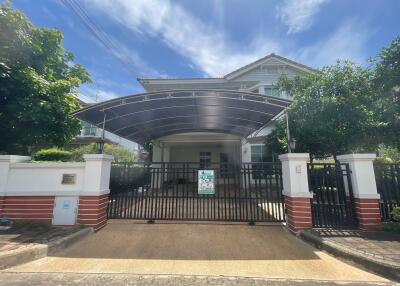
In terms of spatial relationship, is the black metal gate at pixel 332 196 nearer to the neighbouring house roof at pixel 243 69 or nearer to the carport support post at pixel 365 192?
the carport support post at pixel 365 192

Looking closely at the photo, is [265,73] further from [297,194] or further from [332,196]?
[297,194]

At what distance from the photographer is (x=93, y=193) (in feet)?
17.4

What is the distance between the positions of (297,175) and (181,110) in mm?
4899

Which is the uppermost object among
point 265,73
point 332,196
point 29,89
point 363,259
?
point 265,73

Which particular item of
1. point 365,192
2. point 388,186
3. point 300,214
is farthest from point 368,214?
point 300,214

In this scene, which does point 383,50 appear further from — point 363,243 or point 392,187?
point 363,243

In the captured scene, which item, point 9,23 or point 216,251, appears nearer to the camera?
point 216,251

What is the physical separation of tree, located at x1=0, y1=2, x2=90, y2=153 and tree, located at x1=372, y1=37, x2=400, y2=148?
1003 centimetres

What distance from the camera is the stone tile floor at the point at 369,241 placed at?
3707mm

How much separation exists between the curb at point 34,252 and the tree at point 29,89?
11.6ft

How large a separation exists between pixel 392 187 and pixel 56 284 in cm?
784

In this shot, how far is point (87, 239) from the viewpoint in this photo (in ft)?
15.9

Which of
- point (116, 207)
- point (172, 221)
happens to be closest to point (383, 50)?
point (172, 221)

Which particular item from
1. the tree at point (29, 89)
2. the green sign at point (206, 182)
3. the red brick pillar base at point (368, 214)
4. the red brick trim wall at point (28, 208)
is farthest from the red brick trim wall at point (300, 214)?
the tree at point (29, 89)
